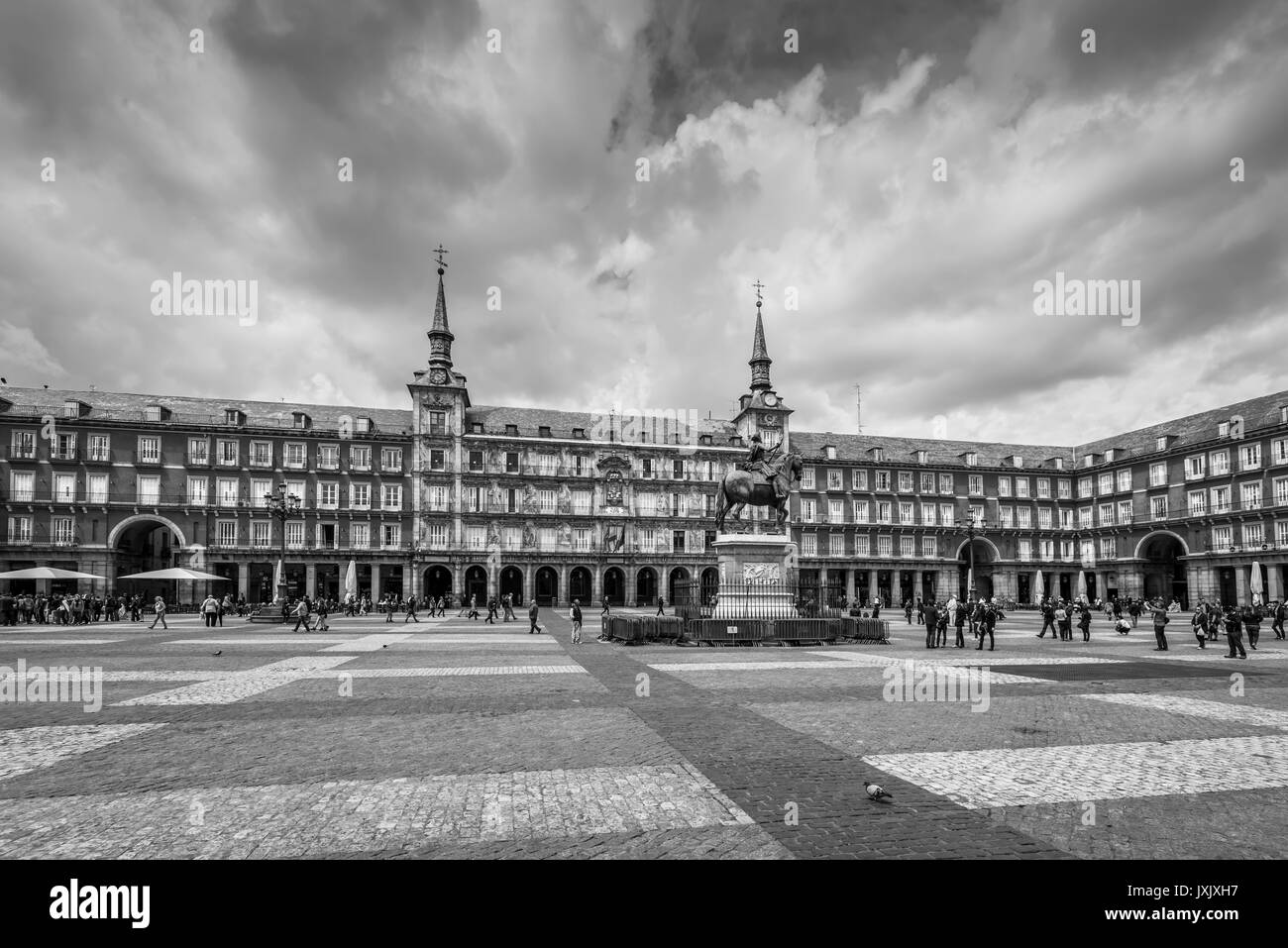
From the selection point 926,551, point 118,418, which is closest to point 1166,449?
point 926,551

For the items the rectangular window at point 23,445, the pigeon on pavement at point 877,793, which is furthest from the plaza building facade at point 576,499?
the pigeon on pavement at point 877,793

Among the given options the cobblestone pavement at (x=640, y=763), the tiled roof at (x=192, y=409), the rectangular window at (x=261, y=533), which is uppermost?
the tiled roof at (x=192, y=409)

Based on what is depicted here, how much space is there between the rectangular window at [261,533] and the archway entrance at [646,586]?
1093 inches

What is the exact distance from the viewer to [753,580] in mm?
22188

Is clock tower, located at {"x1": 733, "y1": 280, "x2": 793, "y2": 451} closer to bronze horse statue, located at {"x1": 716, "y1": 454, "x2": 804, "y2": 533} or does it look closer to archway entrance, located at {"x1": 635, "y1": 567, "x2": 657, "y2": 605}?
archway entrance, located at {"x1": 635, "y1": 567, "x2": 657, "y2": 605}

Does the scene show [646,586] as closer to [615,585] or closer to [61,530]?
[615,585]

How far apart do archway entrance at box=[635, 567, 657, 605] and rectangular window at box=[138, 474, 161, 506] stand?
117 ft

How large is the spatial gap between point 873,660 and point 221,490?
5027 centimetres

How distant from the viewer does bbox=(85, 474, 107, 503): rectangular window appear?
49719 mm

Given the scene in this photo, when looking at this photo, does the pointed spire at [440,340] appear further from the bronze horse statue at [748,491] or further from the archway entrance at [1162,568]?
the archway entrance at [1162,568]

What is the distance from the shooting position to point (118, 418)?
5194 centimetres

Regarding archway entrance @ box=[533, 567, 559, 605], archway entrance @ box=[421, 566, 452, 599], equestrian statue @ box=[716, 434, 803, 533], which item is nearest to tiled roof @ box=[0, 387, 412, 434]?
archway entrance @ box=[421, 566, 452, 599]

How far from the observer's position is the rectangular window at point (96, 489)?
49.7 meters
